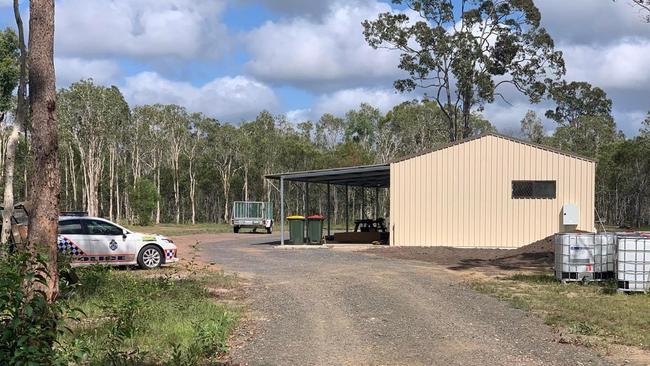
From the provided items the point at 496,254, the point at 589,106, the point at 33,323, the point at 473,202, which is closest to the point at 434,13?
the point at 473,202

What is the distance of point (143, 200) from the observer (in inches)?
2050

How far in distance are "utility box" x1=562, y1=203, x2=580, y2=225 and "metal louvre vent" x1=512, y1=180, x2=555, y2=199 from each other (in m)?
0.77

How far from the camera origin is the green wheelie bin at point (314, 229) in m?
26.4

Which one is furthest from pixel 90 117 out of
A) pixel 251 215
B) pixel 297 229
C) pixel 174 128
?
pixel 297 229

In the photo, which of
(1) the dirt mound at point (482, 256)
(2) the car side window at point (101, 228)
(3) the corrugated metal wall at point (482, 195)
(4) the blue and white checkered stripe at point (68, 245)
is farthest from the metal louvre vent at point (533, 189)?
(4) the blue and white checkered stripe at point (68, 245)

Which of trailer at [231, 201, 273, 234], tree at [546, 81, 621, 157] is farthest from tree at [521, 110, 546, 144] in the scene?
trailer at [231, 201, 273, 234]

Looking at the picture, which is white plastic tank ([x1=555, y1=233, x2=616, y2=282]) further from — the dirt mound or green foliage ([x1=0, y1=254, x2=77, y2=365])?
green foliage ([x1=0, y1=254, x2=77, y2=365])

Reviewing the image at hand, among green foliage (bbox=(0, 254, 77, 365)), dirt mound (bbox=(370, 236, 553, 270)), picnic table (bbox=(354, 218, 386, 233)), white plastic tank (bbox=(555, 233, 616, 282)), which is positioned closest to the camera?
green foliage (bbox=(0, 254, 77, 365))

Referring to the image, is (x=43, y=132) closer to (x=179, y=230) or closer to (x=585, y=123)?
(x=179, y=230)

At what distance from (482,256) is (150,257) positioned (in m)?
11.3

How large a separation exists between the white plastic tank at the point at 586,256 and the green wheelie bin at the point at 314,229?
13618 millimetres

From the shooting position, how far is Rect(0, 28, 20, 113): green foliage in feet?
87.8

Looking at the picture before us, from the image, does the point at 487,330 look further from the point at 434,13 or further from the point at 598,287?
the point at 434,13

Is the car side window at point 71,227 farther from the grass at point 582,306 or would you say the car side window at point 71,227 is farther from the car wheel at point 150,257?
the grass at point 582,306
